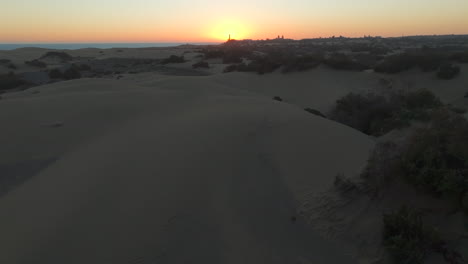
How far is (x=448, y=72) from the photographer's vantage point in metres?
18.2

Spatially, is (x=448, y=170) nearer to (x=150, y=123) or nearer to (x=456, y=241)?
(x=456, y=241)

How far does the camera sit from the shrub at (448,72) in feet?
59.7

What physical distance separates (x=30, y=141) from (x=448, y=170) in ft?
27.2

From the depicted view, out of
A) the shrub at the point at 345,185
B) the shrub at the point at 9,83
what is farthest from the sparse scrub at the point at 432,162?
the shrub at the point at 9,83

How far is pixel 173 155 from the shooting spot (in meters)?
6.45

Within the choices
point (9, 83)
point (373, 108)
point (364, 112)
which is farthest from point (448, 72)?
point (9, 83)

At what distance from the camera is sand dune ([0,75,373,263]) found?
4.06 meters

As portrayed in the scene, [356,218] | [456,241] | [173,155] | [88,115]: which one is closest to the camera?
[456,241]

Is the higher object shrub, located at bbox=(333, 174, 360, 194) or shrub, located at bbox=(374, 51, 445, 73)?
shrub, located at bbox=(374, 51, 445, 73)

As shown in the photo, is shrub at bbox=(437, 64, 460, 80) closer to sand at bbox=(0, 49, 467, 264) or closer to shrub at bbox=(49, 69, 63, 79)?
sand at bbox=(0, 49, 467, 264)

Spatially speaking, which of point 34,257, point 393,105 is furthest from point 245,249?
point 393,105

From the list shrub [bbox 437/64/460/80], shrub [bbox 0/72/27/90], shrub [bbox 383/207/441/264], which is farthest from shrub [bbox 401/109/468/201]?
shrub [bbox 0/72/27/90]

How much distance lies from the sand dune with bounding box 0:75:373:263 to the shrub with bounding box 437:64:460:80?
13.4 meters

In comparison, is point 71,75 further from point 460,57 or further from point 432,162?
point 460,57
